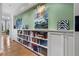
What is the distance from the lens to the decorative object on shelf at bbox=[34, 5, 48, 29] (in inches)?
59.9

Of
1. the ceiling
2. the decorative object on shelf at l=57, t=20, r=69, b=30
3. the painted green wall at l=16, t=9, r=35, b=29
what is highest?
the ceiling

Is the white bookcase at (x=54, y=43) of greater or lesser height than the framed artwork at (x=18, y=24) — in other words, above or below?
below

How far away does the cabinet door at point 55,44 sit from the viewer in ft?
4.88

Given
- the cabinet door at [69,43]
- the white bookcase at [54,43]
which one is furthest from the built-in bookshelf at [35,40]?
the cabinet door at [69,43]

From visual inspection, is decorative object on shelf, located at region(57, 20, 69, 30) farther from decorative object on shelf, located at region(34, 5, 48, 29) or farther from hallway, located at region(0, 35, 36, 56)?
hallway, located at region(0, 35, 36, 56)

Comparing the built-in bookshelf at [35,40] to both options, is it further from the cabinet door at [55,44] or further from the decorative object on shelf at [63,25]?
the decorative object on shelf at [63,25]

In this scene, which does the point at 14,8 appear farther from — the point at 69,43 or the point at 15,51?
the point at 69,43

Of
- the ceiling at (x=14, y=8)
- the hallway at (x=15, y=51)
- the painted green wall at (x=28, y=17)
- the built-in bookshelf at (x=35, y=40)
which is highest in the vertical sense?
the ceiling at (x=14, y=8)

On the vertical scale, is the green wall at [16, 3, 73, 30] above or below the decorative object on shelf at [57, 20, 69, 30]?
above

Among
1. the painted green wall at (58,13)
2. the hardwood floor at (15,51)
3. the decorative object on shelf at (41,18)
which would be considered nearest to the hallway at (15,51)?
the hardwood floor at (15,51)

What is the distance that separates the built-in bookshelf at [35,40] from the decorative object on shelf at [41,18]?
9 centimetres

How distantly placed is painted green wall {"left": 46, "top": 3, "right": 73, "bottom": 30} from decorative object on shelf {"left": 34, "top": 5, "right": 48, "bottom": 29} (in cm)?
5

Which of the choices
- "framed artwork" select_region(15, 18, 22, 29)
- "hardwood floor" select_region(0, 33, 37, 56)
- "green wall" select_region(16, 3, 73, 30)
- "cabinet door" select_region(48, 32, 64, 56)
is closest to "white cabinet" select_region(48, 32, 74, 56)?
"cabinet door" select_region(48, 32, 64, 56)

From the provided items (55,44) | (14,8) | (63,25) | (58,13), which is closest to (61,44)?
(55,44)
